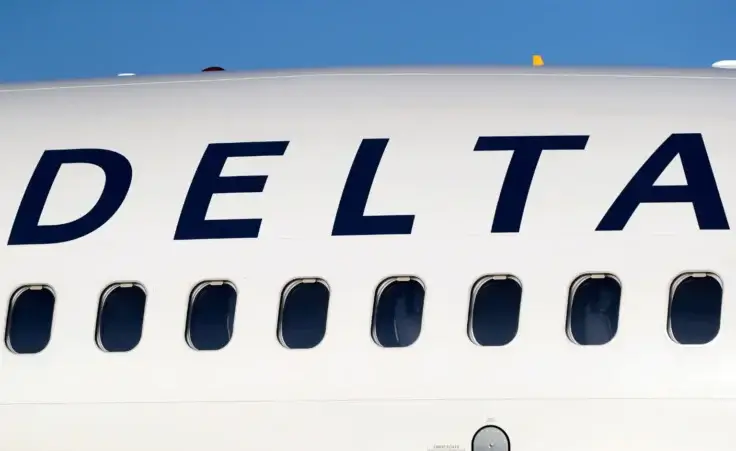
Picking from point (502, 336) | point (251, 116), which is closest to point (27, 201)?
point (251, 116)

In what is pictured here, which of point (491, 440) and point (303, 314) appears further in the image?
point (303, 314)

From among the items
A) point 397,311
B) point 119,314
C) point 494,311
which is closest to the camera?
point 494,311

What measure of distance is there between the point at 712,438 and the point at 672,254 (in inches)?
59.6

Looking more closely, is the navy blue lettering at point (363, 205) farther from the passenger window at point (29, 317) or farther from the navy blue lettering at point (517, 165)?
the passenger window at point (29, 317)

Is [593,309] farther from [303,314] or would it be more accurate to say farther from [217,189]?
Result: [217,189]

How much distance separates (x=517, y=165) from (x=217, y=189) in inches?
107

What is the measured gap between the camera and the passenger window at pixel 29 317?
423 inches

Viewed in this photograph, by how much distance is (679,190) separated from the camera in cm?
1000

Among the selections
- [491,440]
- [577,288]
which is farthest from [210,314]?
[577,288]

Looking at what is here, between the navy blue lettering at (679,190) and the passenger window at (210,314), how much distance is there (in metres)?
3.27

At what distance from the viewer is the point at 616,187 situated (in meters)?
10.1

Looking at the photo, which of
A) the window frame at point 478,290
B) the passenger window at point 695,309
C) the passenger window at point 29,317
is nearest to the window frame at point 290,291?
the window frame at point 478,290

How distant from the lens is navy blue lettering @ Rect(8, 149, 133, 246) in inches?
429

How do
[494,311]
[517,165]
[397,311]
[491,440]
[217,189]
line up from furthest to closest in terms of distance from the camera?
[217,189]
[517,165]
[397,311]
[494,311]
[491,440]
